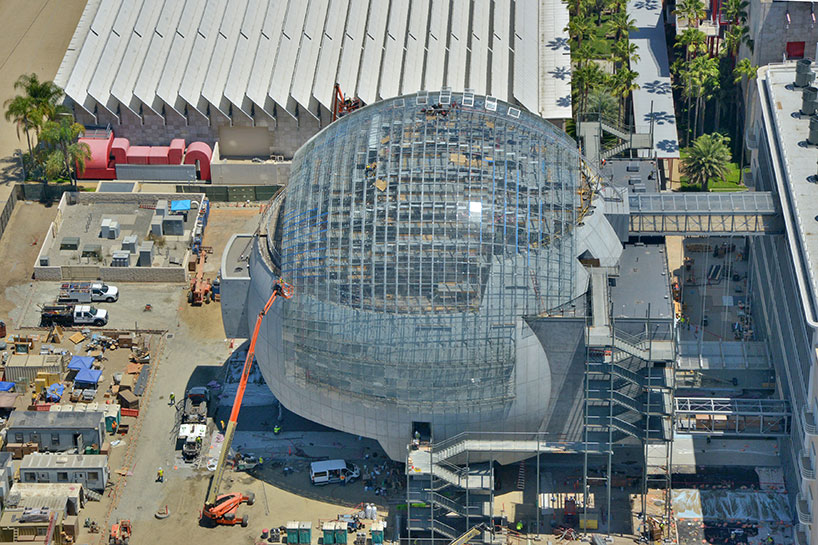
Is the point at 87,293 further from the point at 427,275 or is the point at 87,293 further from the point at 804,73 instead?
the point at 804,73

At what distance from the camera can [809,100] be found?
558 feet

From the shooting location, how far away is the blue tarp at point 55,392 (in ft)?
559

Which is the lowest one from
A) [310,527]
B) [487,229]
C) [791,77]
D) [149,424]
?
[310,527]

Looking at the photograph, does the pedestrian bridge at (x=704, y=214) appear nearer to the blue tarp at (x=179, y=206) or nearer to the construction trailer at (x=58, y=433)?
the construction trailer at (x=58, y=433)

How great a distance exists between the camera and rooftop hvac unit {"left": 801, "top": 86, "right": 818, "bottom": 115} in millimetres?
169875

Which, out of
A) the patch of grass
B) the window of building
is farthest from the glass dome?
the window of building

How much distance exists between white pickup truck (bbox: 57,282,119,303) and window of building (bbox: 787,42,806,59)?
76985 mm

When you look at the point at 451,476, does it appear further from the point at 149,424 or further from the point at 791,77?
the point at 791,77

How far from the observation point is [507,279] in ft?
498

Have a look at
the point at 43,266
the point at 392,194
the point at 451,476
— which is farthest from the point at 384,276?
the point at 43,266

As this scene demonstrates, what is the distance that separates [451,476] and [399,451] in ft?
21.1

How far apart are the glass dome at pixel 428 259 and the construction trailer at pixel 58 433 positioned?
1992 centimetres

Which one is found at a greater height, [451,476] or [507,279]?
[507,279]

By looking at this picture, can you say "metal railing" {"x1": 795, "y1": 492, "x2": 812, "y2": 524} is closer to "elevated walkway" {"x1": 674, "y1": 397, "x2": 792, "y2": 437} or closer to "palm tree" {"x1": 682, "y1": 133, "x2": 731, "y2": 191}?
"elevated walkway" {"x1": 674, "y1": 397, "x2": 792, "y2": 437}
